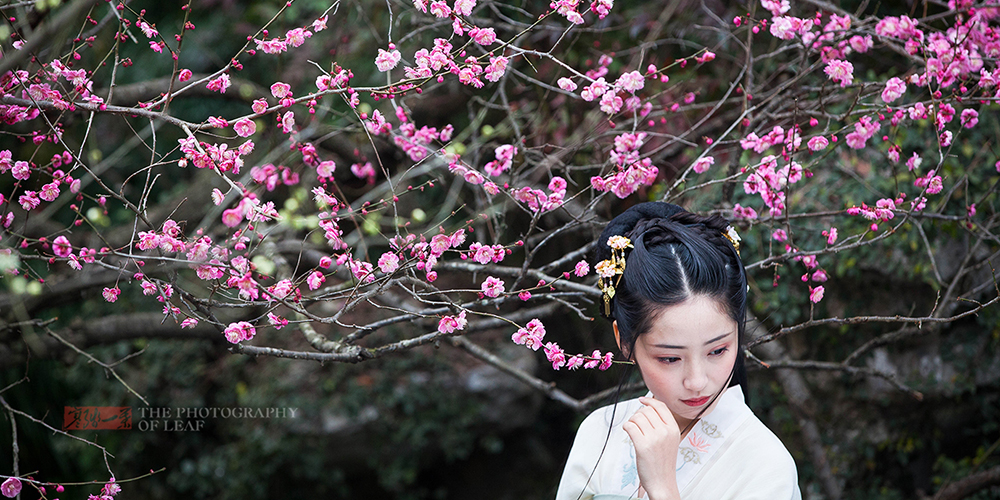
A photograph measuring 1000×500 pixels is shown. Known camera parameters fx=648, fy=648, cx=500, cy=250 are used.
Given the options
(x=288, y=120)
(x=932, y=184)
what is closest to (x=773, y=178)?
(x=932, y=184)

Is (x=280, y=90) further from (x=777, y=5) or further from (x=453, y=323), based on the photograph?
(x=777, y=5)

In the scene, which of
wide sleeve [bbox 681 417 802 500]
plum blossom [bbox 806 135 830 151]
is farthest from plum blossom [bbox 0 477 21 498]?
plum blossom [bbox 806 135 830 151]

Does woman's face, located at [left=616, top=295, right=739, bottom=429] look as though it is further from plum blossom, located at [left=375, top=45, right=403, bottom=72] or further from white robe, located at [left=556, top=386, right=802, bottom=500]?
plum blossom, located at [left=375, top=45, right=403, bottom=72]

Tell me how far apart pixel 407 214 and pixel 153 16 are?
6.82 feet

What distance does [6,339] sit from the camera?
7.27 ft

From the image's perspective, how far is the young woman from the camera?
118 centimetres

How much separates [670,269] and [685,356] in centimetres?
16

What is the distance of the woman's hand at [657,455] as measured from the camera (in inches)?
45.1

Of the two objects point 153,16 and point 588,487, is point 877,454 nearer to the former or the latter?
point 588,487

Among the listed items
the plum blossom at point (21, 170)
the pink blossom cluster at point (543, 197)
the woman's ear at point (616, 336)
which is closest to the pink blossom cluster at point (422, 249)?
the pink blossom cluster at point (543, 197)

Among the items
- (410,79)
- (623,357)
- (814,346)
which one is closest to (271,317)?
(410,79)

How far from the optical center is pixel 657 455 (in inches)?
45.4

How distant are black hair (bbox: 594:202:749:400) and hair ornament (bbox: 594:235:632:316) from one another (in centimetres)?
1

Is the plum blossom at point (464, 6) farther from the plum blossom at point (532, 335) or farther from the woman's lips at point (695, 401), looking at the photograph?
the woman's lips at point (695, 401)
